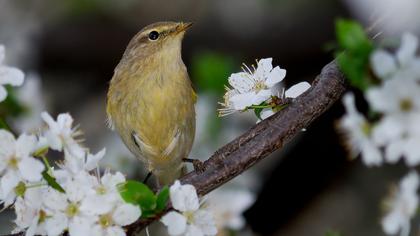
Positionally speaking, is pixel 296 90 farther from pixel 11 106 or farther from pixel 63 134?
pixel 11 106

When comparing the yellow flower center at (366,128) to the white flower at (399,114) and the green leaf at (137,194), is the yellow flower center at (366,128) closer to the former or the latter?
the white flower at (399,114)

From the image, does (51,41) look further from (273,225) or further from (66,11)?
(273,225)

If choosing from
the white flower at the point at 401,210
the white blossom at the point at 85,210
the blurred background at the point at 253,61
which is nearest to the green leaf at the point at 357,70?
the white flower at the point at 401,210

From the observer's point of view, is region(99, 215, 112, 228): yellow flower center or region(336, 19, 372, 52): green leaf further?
region(99, 215, 112, 228): yellow flower center

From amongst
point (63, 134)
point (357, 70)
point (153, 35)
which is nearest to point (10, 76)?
point (63, 134)

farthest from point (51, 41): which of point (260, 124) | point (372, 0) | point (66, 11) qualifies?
point (260, 124)

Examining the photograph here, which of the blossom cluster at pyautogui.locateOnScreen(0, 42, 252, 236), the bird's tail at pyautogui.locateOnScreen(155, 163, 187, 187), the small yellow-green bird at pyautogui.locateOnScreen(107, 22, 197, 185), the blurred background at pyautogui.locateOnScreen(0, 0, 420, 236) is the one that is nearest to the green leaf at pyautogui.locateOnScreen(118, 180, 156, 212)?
the blossom cluster at pyautogui.locateOnScreen(0, 42, 252, 236)

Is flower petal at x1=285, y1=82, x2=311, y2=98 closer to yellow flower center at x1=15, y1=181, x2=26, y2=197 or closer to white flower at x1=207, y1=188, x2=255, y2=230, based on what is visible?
yellow flower center at x1=15, y1=181, x2=26, y2=197
